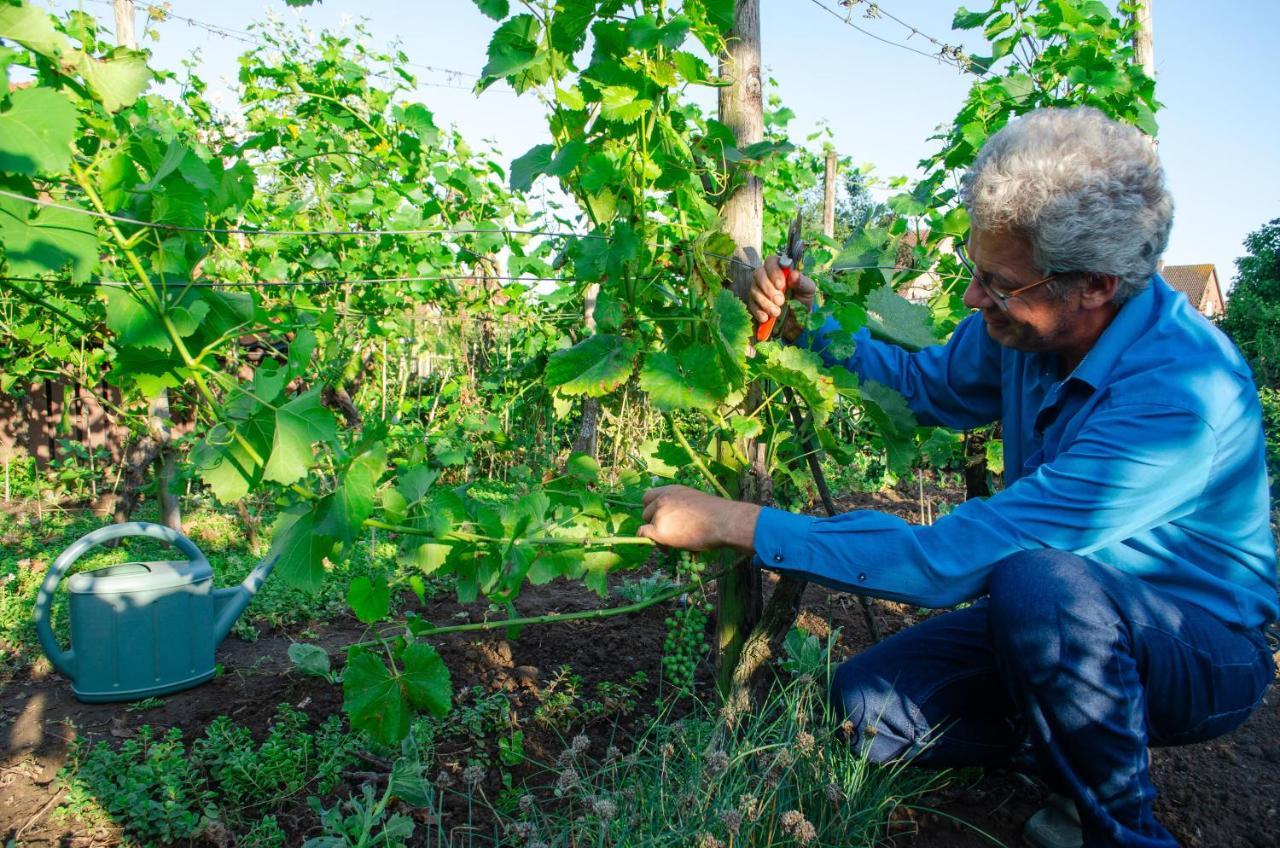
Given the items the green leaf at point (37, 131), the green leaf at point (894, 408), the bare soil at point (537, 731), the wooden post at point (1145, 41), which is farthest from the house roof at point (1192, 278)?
the green leaf at point (37, 131)

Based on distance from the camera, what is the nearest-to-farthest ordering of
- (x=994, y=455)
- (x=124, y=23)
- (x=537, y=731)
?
(x=537, y=731) < (x=994, y=455) < (x=124, y=23)

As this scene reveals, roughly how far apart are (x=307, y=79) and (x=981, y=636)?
15.3 feet

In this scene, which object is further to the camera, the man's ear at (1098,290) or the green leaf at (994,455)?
the green leaf at (994,455)

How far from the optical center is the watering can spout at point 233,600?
114 inches

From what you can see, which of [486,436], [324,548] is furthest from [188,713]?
[486,436]

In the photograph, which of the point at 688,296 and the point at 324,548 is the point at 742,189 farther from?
the point at 324,548

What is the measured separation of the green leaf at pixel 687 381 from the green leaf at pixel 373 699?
75cm

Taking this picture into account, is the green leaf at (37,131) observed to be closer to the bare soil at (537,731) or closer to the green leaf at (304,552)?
the green leaf at (304,552)

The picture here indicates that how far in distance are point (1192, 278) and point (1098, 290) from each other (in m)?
43.4

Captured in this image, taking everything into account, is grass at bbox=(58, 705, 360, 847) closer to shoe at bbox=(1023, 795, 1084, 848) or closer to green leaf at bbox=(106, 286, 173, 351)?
green leaf at bbox=(106, 286, 173, 351)

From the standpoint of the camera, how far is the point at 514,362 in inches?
242

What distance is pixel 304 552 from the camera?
1704 millimetres

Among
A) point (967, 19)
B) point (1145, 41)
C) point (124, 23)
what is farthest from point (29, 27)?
point (1145, 41)

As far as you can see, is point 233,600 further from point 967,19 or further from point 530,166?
point 967,19
